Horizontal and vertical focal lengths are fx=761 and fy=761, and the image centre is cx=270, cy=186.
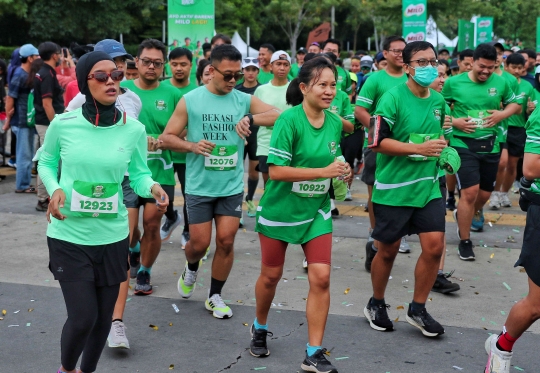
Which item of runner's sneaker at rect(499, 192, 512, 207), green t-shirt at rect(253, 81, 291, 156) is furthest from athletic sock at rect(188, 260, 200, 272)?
runner's sneaker at rect(499, 192, 512, 207)

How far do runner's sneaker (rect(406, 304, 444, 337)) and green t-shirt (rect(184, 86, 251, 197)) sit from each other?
5.24ft

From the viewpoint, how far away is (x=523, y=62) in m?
10.8

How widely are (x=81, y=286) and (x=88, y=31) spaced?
38387mm

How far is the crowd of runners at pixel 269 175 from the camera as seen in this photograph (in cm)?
394

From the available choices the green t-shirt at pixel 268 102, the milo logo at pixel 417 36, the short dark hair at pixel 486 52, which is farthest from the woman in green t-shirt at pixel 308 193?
the milo logo at pixel 417 36

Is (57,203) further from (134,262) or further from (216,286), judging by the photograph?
(134,262)

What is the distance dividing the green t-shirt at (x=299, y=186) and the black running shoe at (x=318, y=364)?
71cm

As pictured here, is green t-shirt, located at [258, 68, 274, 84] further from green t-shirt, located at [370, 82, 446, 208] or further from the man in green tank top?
green t-shirt, located at [370, 82, 446, 208]

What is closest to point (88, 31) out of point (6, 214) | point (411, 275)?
point (6, 214)

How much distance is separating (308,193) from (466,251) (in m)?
3.34

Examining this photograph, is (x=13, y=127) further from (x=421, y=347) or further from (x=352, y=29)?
(x=352, y=29)

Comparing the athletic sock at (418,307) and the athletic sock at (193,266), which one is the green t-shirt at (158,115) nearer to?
the athletic sock at (193,266)

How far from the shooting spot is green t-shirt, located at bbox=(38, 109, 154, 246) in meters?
3.92

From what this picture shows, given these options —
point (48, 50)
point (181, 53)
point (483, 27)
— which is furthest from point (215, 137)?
point (483, 27)
